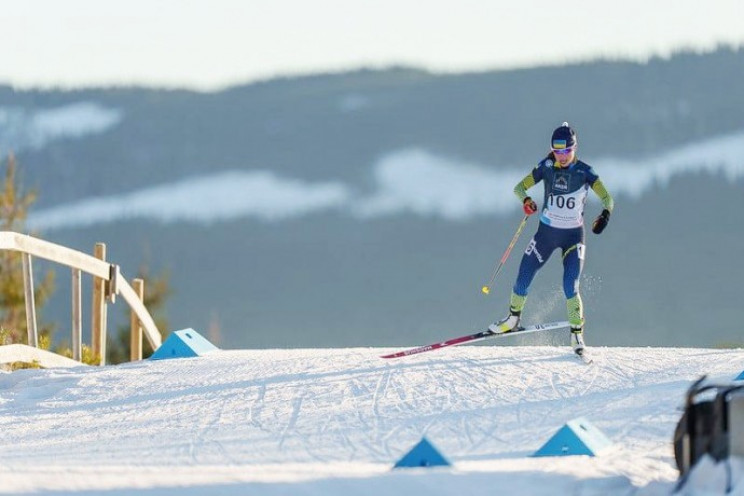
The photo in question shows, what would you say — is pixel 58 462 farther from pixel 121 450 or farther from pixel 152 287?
pixel 152 287

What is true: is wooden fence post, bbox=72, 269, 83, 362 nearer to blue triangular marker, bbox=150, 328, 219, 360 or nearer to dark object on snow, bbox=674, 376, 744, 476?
blue triangular marker, bbox=150, 328, 219, 360

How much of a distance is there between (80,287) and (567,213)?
467 cm

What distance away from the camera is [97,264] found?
13.2 meters

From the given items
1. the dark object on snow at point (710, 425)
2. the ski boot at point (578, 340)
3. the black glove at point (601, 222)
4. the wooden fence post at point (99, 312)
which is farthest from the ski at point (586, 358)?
the wooden fence post at point (99, 312)

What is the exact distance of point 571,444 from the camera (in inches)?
268

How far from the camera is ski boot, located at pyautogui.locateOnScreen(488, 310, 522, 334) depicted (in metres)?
10.7

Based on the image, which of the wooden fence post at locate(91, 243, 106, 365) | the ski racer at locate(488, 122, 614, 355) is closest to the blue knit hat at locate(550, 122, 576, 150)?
the ski racer at locate(488, 122, 614, 355)

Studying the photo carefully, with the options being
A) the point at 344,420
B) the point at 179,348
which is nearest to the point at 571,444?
the point at 344,420

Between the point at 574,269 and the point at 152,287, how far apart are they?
2370 cm

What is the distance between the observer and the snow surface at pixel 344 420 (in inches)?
217

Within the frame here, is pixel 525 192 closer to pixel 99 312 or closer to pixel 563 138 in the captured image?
pixel 563 138

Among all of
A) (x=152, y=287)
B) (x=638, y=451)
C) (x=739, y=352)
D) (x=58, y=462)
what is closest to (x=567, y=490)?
(x=638, y=451)

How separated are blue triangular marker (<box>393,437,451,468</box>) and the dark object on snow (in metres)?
0.98

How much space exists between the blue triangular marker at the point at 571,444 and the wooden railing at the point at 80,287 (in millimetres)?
5773
